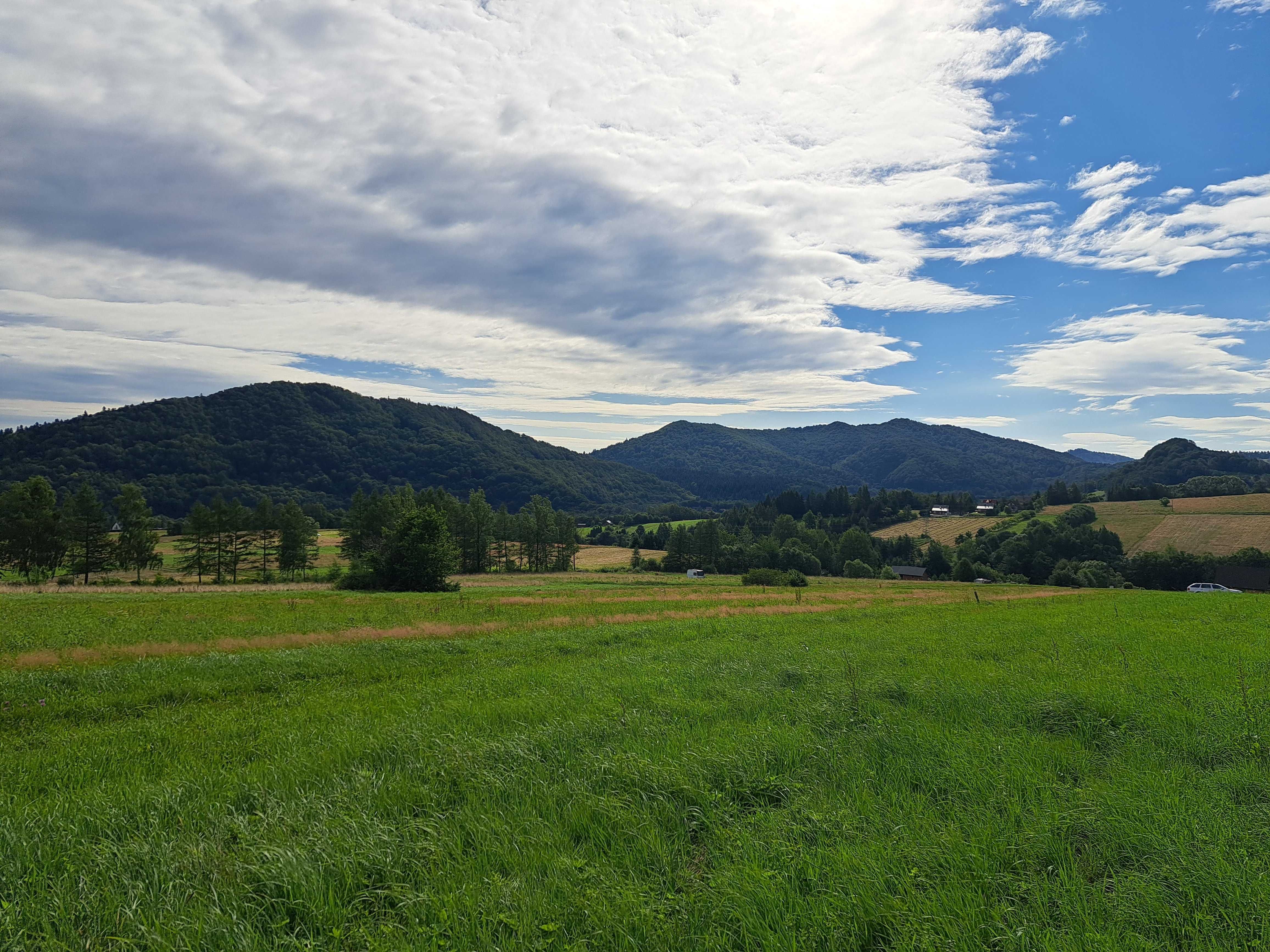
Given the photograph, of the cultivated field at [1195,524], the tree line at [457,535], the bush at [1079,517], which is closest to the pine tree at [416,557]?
the tree line at [457,535]

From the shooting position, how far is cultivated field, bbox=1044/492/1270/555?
3819 inches

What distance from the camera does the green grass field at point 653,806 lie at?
3.90m

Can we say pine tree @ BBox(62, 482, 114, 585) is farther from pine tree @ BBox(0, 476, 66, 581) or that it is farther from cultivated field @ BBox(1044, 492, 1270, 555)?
cultivated field @ BBox(1044, 492, 1270, 555)

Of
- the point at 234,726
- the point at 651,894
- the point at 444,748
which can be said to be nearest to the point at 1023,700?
the point at 651,894

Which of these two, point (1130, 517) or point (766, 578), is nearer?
point (766, 578)

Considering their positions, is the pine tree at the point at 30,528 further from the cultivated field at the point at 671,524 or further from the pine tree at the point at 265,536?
the cultivated field at the point at 671,524

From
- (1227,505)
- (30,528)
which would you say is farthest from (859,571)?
(30,528)

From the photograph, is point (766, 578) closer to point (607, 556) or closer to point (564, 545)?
point (564, 545)

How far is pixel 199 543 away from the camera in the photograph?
70750 millimetres

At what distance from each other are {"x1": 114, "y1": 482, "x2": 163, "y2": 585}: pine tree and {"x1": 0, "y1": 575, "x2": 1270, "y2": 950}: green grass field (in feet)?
224

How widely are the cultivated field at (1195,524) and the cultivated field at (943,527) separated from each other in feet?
51.3

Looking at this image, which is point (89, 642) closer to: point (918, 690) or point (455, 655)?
point (455, 655)

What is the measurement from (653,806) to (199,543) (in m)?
84.5

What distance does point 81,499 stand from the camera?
6359 centimetres
